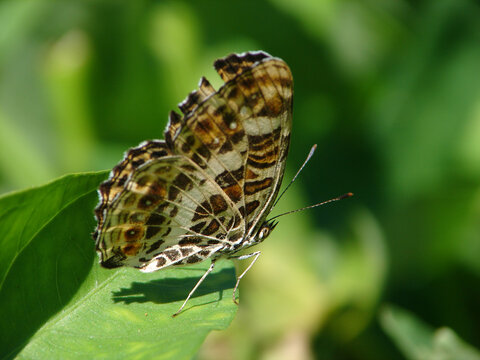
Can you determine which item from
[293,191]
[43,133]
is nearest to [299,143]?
[293,191]

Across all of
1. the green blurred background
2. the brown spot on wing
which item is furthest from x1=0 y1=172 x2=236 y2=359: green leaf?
the green blurred background

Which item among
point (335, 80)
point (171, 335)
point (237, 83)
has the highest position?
point (237, 83)

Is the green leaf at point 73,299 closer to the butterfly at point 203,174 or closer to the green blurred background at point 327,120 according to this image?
the butterfly at point 203,174

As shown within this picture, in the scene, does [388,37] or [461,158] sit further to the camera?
[388,37]

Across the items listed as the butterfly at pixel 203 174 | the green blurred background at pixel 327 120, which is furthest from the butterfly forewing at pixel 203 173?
the green blurred background at pixel 327 120

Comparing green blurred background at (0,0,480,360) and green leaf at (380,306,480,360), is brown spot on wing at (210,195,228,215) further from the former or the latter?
green blurred background at (0,0,480,360)

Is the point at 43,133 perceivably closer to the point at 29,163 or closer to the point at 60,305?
the point at 29,163
